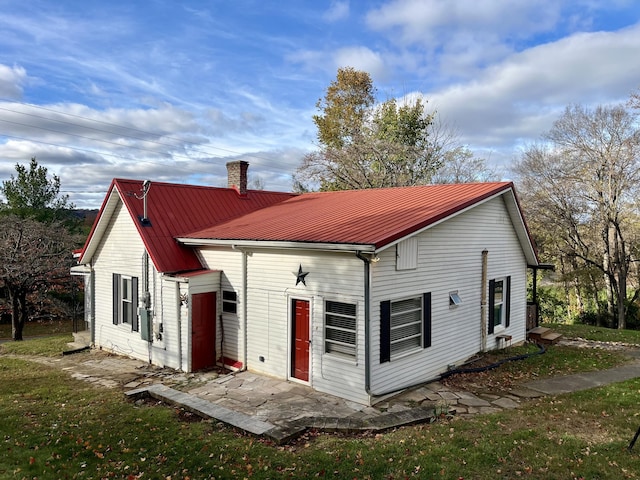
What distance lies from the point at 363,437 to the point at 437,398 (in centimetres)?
262

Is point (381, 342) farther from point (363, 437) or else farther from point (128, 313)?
point (128, 313)

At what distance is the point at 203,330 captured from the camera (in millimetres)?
11445

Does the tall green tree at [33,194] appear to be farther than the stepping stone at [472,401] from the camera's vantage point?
Yes

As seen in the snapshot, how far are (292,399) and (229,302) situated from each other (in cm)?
353

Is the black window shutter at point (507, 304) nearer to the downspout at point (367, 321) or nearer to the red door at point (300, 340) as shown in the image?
the downspout at point (367, 321)

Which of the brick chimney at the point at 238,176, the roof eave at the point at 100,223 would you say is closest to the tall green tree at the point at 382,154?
the brick chimney at the point at 238,176

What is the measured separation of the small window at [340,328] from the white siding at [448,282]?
0.51 m

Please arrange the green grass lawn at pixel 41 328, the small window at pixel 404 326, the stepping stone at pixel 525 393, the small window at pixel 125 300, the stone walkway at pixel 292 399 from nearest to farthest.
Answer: the stone walkway at pixel 292 399
the small window at pixel 404 326
the stepping stone at pixel 525 393
the small window at pixel 125 300
the green grass lawn at pixel 41 328

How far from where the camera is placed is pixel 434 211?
1033 centimetres

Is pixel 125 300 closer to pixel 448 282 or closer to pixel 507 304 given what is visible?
pixel 448 282

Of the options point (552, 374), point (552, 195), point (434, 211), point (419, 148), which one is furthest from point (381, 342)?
point (419, 148)

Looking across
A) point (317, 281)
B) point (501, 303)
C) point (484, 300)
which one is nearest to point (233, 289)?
point (317, 281)

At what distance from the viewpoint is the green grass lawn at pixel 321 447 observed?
19.8ft

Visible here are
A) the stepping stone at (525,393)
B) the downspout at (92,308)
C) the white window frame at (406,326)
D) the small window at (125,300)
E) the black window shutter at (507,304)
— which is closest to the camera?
the stepping stone at (525,393)
